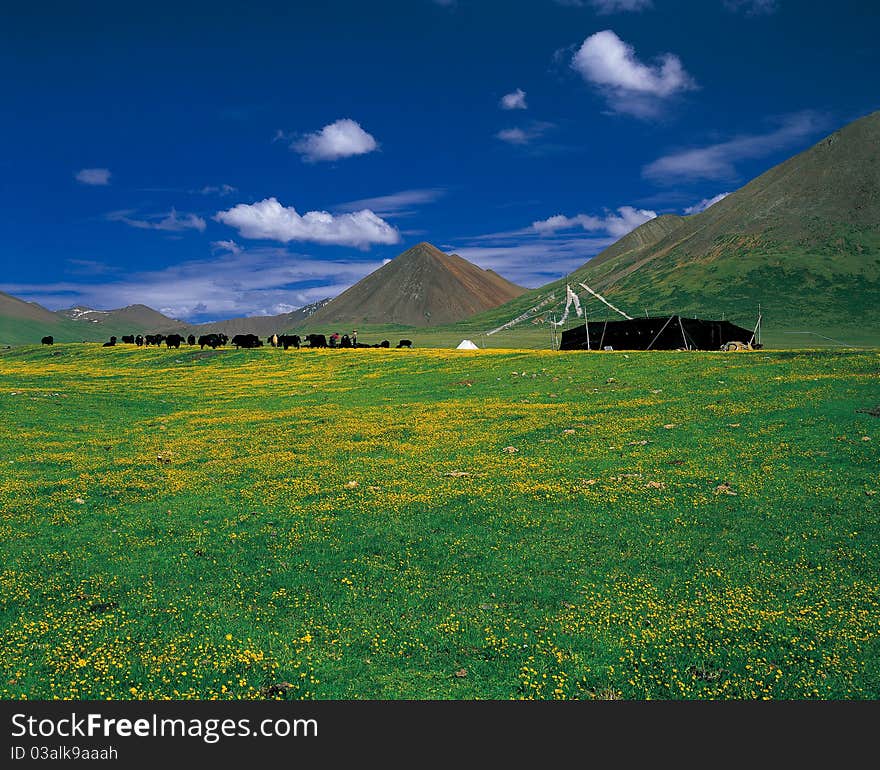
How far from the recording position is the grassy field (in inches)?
408

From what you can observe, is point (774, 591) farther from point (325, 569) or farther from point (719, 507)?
point (325, 569)

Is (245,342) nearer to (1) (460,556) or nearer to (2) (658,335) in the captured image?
(2) (658,335)

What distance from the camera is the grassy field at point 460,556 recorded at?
10.4 m

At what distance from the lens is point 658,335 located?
3125 inches

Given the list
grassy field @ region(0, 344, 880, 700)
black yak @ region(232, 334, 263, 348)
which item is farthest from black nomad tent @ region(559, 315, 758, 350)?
black yak @ region(232, 334, 263, 348)

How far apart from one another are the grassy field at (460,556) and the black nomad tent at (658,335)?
42649mm

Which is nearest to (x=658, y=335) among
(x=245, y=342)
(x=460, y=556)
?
(x=245, y=342)

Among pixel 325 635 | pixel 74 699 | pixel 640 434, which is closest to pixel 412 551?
pixel 325 635

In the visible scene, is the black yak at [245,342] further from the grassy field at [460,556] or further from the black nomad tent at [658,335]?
the grassy field at [460,556]

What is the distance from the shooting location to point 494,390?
46.9 m

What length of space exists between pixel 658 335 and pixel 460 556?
232 feet

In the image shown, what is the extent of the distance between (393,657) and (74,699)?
5.08m

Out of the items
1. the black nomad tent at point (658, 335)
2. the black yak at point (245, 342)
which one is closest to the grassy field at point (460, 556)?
the black nomad tent at point (658, 335)

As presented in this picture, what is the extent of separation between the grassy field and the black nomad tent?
42.6 metres
